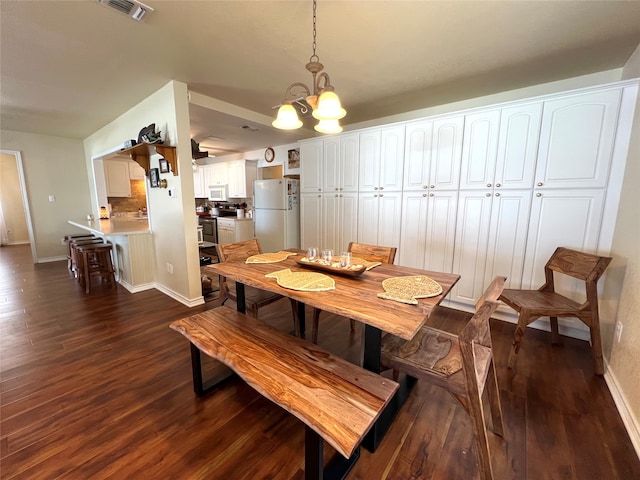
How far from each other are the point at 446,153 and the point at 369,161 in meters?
0.86

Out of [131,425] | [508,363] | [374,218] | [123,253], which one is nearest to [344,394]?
[131,425]

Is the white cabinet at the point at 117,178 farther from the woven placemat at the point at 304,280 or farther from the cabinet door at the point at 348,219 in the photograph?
the woven placemat at the point at 304,280

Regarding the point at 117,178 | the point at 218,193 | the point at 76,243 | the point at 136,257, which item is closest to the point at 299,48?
the point at 136,257

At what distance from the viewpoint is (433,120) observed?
8.95 feet

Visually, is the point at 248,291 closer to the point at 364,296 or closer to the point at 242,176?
the point at 364,296

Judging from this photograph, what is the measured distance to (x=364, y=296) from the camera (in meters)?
1.32

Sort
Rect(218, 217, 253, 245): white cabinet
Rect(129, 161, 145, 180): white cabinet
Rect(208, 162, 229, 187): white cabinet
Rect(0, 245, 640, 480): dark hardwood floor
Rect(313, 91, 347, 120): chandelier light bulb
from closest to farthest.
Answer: Rect(0, 245, 640, 480): dark hardwood floor
Rect(313, 91, 347, 120): chandelier light bulb
Rect(218, 217, 253, 245): white cabinet
Rect(129, 161, 145, 180): white cabinet
Rect(208, 162, 229, 187): white cabinet

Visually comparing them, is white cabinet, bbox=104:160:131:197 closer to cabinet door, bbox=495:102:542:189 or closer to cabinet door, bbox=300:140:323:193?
cabinet door, bbox=300:140:323:193

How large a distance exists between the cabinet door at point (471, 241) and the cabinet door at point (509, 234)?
58mm

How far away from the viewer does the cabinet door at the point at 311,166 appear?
11.9 feet

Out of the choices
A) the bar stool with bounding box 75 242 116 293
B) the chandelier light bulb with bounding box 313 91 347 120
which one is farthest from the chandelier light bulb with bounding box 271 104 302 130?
the bar stool with bounding box 75 242 116 293

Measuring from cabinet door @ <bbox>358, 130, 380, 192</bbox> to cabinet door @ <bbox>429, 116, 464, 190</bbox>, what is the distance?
2.08 ft

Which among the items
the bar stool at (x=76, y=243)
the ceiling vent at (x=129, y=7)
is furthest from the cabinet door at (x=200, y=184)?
the ceiling vent at (x=129, y=7)

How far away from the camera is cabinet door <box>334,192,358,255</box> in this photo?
3.40 meters
